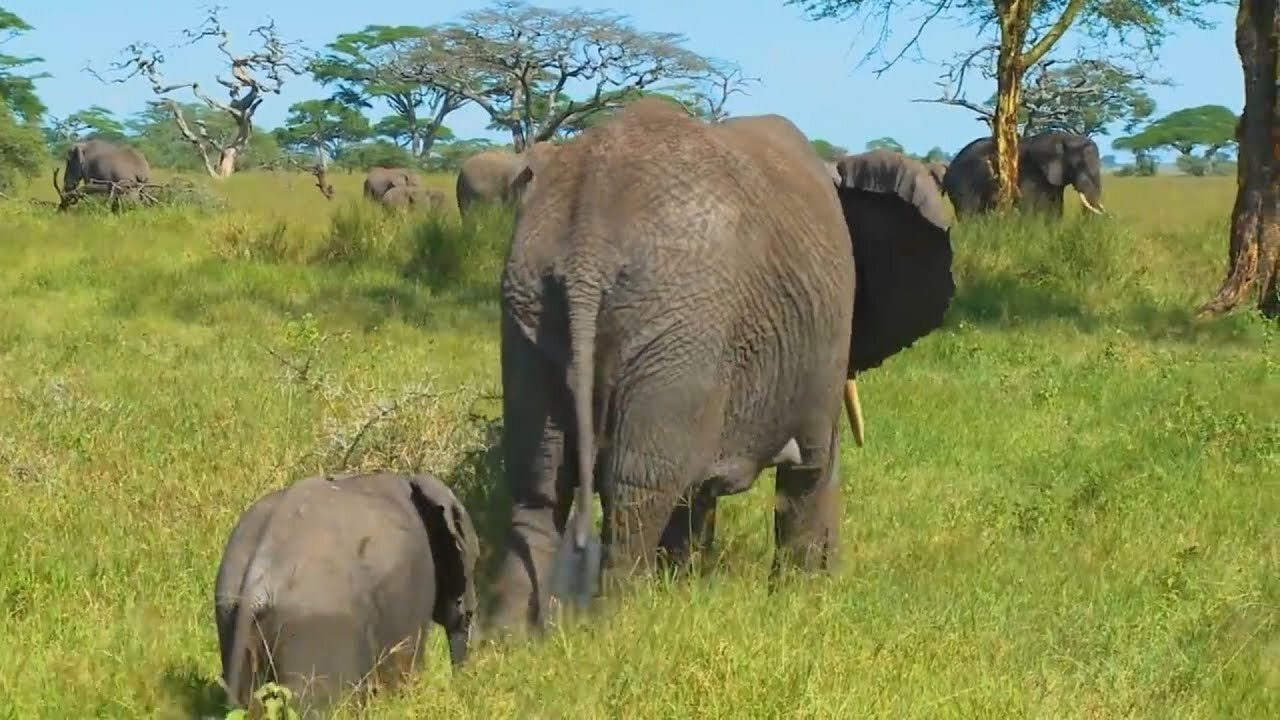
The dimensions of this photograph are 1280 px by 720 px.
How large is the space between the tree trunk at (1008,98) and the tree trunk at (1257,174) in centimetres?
549

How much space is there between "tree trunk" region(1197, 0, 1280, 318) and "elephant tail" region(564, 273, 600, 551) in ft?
30.8

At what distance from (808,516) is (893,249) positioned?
3.82 ft

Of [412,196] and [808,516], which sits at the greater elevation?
[808,516]

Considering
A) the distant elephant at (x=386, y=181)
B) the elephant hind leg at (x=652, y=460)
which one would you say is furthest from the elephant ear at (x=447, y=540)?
the distant elephant at (x=386, y=181)

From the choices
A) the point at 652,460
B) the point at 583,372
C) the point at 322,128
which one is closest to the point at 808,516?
the point at 652,460

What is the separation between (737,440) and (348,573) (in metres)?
1.54

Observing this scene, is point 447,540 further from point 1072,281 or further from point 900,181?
point 1072,281

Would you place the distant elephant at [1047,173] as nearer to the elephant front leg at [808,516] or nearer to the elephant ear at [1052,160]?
the elephant ear at [1052,160]

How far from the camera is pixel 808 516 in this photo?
5219mm

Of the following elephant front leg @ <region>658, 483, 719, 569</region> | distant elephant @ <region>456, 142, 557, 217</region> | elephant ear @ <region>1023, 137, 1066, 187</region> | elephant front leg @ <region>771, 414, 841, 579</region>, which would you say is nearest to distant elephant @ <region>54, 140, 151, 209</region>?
distant elephant @ <region>456, 142, 557, 217</region>

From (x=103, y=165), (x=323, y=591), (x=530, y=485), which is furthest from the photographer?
(x=103, y=165)

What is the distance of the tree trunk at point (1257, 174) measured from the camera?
12.0m

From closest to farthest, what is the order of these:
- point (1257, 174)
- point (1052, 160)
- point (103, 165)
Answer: point (1257, 174) < point (1052, 160) < point (103, 165)

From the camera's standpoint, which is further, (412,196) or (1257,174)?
(412,196)
